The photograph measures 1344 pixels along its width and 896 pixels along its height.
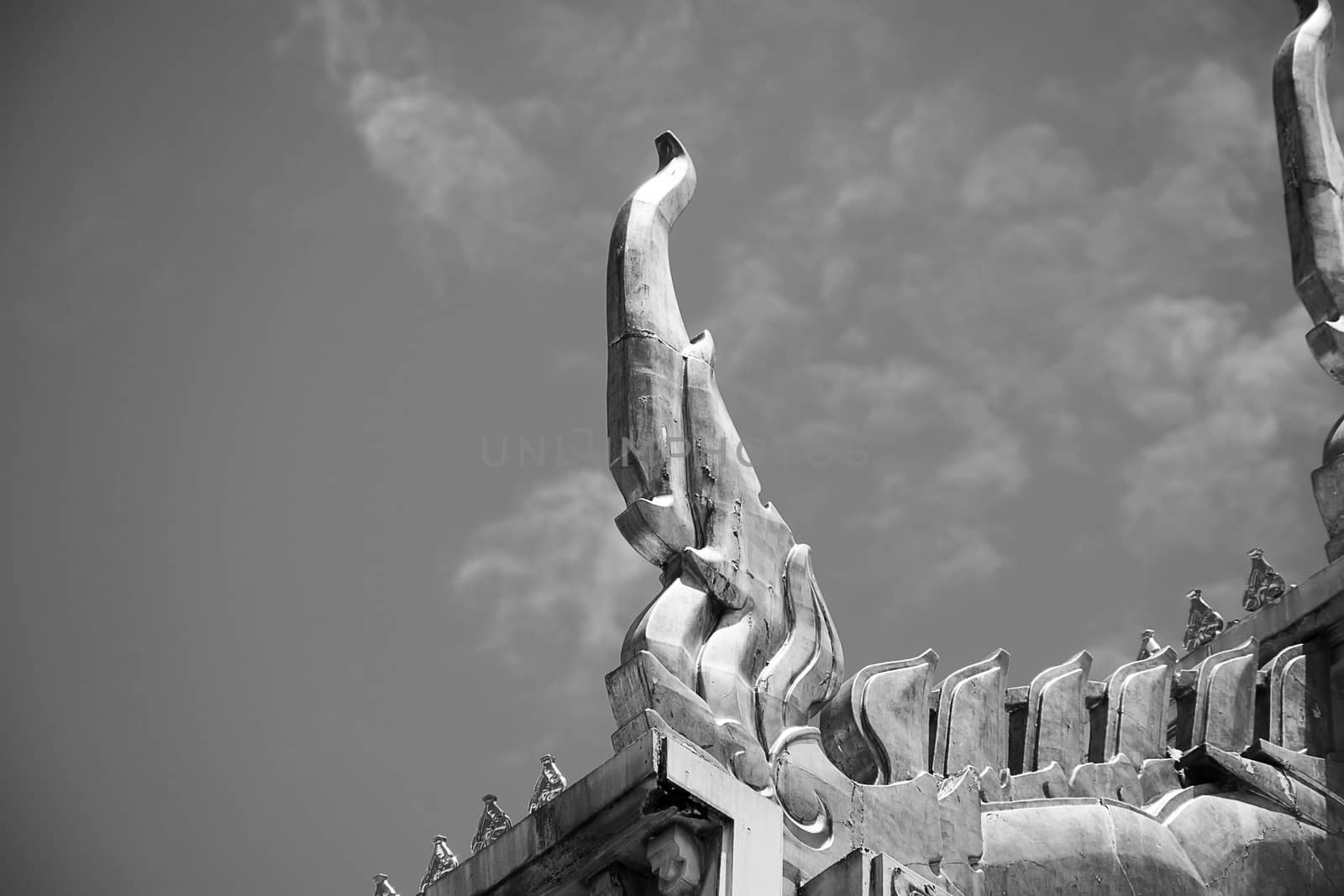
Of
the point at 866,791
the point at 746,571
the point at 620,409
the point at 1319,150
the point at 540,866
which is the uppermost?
the point at 1319,150

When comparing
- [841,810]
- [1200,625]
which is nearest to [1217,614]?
[1200,625]

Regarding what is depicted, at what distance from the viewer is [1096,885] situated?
16312 mm

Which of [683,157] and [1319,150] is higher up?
[1319,150]

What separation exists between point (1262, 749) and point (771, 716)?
16.4 feet

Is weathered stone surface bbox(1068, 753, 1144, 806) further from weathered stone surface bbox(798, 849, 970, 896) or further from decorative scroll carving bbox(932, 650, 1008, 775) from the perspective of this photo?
weathered stone surface bbox(798, 849, 970, 896)

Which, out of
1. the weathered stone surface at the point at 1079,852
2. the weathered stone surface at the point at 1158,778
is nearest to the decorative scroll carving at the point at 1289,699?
the weathered stone surface at the point at 1158,778

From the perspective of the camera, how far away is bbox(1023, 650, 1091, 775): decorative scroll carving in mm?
17562

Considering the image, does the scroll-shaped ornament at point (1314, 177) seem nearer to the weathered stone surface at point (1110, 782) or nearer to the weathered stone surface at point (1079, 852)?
the weathered stone surface at point (1110, 782)

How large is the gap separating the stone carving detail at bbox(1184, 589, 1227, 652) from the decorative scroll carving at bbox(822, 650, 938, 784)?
5.51 meters

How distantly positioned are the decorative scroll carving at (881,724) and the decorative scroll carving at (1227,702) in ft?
11.3

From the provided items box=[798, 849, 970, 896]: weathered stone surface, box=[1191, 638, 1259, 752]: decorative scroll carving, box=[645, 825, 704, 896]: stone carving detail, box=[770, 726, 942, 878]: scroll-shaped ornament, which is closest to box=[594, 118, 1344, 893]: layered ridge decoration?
box=[770, 726, 942, 878]: scroll-shaped ornament

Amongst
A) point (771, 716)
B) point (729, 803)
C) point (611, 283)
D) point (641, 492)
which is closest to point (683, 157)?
point (611, 283)

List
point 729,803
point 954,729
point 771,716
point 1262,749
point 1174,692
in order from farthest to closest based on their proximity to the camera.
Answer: point 1174,692 → point 1262,749 → point 954,729 → point 771,716 → point 729,803

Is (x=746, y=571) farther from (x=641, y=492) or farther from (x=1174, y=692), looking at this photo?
(x=1174, y=692)
